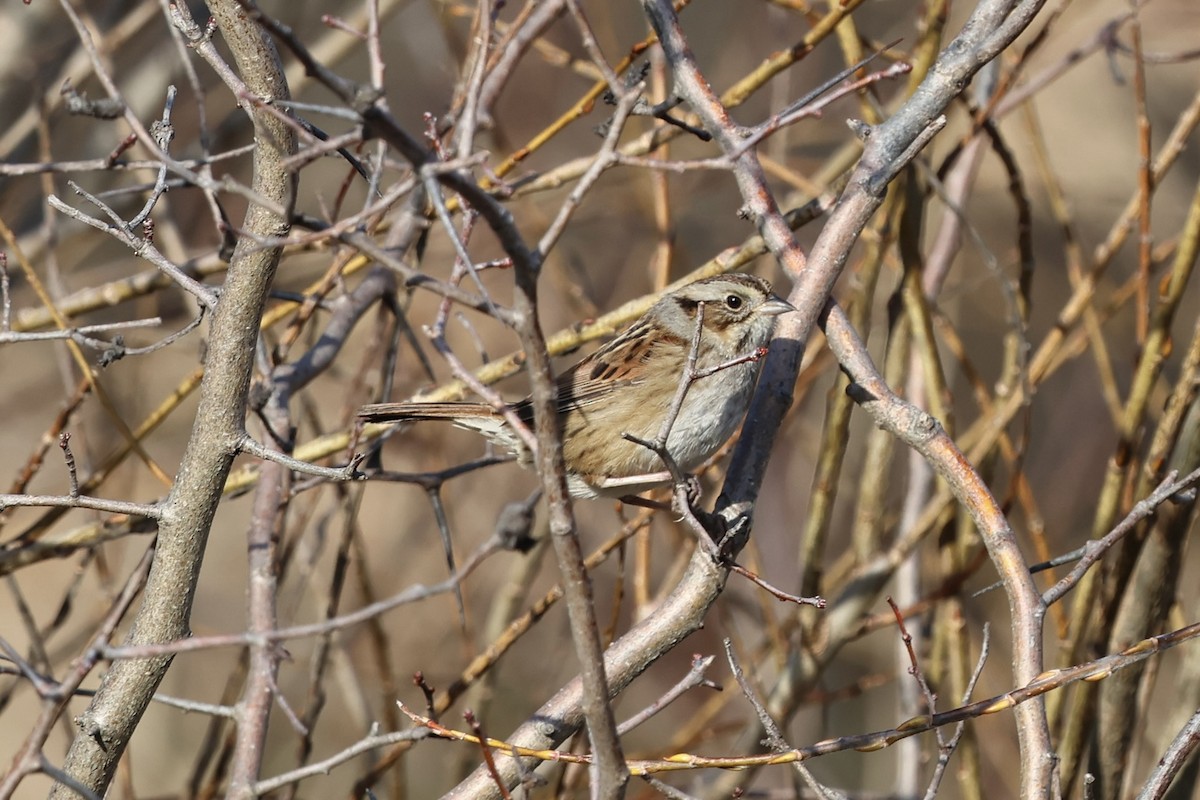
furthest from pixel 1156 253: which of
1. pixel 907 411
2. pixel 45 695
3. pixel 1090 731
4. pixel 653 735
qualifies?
pixel 653 735

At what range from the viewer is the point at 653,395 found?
3.36m

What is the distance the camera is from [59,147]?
4.85m

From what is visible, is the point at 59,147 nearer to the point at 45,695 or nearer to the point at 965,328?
the point at 45,695

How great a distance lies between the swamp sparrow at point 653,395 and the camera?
3.07m

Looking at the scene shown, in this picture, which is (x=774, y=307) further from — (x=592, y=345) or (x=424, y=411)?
(x=592, y=345)

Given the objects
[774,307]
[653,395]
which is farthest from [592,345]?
[774,307]

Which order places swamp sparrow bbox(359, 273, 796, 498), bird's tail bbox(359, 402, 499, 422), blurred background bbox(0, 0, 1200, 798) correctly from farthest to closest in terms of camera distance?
blurred background bbox(0, 0, 1200, 798) → swamp sparrow bbox(359, 273, 796, 498) → bird's tail bbox(359, 402, 499, 422)

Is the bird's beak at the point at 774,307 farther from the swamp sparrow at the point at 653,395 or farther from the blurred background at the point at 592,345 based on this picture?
the blurred background at the point at 592,345

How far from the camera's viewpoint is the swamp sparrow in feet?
10.1

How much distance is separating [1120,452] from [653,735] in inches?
220

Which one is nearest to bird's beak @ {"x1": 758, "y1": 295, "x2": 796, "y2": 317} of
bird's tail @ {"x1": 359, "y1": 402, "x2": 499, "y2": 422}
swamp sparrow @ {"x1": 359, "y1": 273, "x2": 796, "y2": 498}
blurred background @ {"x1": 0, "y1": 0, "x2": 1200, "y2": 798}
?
swamp sparrow @ {"x1": 359, "y1": 273, "x2": 796, "y2": 498}

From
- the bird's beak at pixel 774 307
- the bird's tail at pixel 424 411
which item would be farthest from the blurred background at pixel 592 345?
the bird's beak at pixel 774 307

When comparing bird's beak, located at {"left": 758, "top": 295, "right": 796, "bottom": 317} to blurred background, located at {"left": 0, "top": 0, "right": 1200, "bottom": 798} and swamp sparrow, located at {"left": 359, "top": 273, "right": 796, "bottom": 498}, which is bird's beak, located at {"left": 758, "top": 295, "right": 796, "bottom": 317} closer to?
swamp sparrow, located at {"left": 359, "top": 273, "right": 796, "bottom": 498}

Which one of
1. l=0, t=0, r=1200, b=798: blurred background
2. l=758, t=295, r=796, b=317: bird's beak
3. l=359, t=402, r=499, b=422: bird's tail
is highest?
l=0, t=0, r=1200, b=798: blurred background
